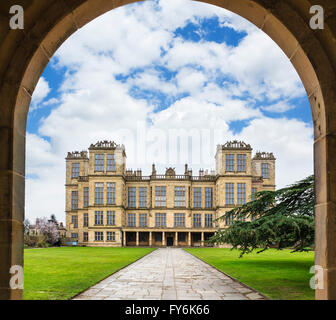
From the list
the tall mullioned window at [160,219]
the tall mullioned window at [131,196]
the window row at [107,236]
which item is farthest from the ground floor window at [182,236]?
the window row at [107,236]

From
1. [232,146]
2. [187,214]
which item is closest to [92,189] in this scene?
[187,214]

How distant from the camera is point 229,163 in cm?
4494

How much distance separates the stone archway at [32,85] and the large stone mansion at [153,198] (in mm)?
40808

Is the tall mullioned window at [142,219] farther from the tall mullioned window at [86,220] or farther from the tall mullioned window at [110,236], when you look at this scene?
the tall mullioned window at [86,220]

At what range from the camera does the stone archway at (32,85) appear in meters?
3.50

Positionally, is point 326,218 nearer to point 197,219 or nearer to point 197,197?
point 197,219

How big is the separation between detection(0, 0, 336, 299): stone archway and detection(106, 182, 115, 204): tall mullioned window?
42379 millimetres

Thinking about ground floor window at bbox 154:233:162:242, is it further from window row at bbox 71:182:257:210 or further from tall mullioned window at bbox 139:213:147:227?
window row at bbox 71:182:257:210

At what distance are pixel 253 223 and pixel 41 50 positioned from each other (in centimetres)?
857

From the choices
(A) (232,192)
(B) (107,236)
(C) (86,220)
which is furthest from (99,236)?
(A) (232,192)

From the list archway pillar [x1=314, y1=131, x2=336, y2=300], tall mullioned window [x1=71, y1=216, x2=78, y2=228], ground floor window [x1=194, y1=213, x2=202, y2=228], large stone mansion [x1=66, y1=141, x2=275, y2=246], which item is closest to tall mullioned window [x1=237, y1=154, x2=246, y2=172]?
large stone mansion [x1=66, y1=141, x2=275, y2=246]

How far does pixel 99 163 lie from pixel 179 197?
1138 cm

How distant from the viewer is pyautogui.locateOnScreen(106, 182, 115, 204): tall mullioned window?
4562cm
